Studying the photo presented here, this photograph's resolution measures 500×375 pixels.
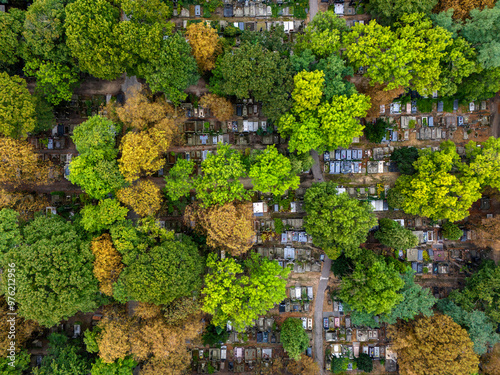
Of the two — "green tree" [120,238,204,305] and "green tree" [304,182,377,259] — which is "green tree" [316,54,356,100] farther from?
"green tree" [120,238,204,305]

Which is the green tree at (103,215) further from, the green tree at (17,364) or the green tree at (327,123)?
the green tree at (327,123)

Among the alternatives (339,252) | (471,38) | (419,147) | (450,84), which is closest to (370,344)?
(339,252)

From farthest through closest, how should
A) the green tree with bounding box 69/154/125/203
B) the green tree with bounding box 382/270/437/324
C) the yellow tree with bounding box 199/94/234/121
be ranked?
the yellow tree with bounding box 199/94/234/121 → the green tree with bounding box 382/270/437/324 → the green tree with bounding box 69/154/125/203

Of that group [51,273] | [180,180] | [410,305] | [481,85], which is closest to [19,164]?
[51,273]

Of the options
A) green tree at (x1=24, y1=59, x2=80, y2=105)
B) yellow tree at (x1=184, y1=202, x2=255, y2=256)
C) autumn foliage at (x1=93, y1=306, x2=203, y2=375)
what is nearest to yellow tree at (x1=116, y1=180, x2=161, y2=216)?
yellow tree at (x1=184, y1=202, x2=255, y2=256)

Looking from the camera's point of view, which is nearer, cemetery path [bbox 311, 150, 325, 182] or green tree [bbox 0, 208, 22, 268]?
green tree [bbox 0, 208, 22, 268]

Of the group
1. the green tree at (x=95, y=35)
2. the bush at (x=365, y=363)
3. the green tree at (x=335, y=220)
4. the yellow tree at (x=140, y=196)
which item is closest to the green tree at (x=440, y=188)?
the green tree at (x=335, y=220)

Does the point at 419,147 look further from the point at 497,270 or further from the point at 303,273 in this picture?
the point at 303,273
